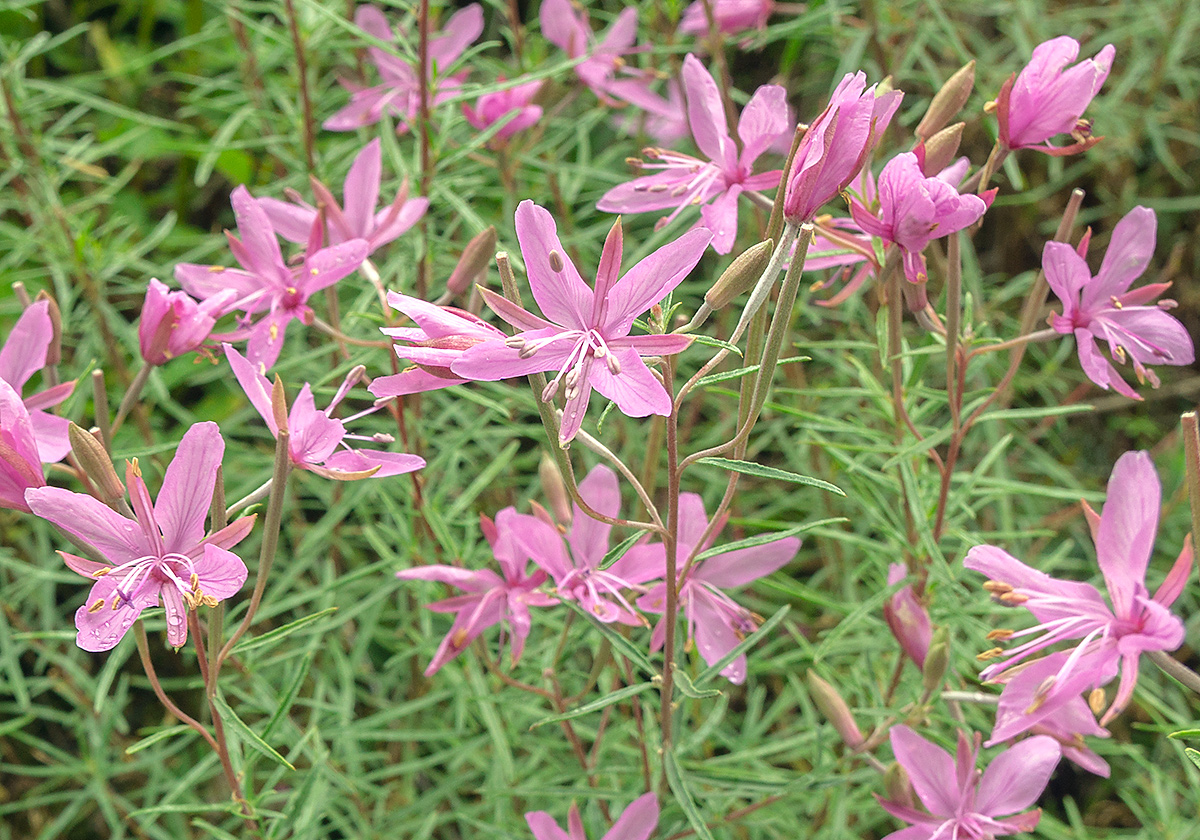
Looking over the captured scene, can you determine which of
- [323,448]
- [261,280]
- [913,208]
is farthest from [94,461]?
[913,208]

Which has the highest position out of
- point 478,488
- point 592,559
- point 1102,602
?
point 1102,602

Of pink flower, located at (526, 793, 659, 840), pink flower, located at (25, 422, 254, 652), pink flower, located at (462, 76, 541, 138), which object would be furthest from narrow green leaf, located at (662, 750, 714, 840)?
pink flower, located at (462, 76, 541, 138)

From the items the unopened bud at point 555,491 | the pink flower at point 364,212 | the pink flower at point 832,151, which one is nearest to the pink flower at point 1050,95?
the pink flower at point 832,151

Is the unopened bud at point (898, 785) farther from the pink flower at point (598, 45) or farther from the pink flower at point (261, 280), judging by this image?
the pink flower at point (598, 45)

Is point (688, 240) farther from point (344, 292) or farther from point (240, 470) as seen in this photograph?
point (344, 292)

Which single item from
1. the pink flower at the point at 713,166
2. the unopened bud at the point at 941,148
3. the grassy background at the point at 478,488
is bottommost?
the grassy background at the point at 478,488

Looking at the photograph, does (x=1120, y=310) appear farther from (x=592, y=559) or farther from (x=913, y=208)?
(x=592, y=559)
